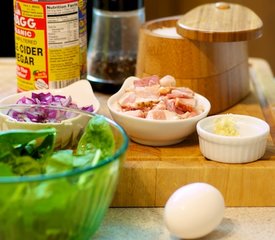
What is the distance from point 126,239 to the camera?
1081 mm

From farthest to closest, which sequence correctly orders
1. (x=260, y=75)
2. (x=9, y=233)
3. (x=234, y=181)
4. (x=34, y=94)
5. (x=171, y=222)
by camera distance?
(x=260, y=75), (x=34, y=94), (x=234, y=181), (x=171, y=222), (x=9, y=233)

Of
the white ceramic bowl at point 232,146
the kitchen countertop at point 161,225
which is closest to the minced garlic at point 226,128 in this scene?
the white ceramic bowl at point 232,146

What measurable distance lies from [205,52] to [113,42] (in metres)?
0.27

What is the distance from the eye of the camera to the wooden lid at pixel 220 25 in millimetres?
1351

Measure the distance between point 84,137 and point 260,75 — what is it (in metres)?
0.74

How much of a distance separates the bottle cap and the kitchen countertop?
56 cm

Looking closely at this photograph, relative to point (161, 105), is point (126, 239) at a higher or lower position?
lower

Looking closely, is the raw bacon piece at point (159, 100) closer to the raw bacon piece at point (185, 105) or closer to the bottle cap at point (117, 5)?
the raw bacon piece at point (185, 105)

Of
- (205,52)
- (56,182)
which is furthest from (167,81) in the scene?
(56,182)

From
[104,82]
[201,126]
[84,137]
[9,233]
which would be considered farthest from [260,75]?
[9,233]

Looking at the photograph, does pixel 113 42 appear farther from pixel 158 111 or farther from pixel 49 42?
pixel 158 111

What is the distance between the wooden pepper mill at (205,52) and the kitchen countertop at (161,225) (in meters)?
0.34

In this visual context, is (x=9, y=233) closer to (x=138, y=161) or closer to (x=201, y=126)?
(x=138, y=161)

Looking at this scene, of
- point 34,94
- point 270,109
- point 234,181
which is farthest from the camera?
point 270,109
